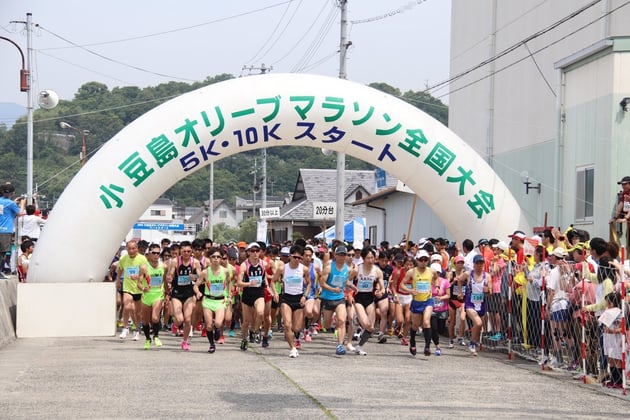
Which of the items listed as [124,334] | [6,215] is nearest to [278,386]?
[124,334]

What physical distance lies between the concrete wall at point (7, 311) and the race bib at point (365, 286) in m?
5.98

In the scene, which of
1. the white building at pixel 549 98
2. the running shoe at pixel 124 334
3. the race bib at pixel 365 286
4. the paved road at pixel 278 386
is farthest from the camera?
the white building at pixel 549 98

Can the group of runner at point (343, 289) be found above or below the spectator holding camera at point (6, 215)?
below

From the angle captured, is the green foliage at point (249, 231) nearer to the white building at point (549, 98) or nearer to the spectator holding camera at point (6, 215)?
the white building at point (549, 98)

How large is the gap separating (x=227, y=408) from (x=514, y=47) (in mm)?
23776

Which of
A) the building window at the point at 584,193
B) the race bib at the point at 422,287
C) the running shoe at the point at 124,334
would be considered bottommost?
the running shoe at the point at 124,334

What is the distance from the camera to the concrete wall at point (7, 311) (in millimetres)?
16353

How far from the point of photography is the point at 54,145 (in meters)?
87.9

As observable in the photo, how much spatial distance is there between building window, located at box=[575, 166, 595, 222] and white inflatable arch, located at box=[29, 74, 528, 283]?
1248 millimetres

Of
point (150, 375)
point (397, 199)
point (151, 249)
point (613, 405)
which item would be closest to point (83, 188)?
point (151, 249)

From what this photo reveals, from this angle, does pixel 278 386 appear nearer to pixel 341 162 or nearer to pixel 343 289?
pixel 343 289

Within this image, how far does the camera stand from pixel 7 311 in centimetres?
1711

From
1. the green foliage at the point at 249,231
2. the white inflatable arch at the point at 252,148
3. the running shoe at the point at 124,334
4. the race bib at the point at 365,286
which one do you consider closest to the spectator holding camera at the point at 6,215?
the white inflatable arch at the point at 252,148

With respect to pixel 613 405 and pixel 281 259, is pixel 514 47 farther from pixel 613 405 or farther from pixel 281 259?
pixel 613 405
